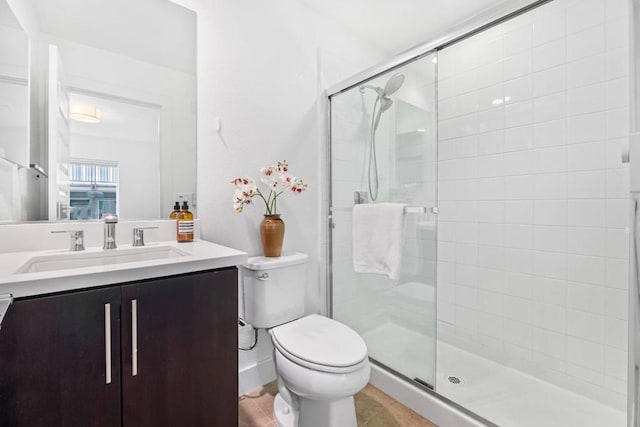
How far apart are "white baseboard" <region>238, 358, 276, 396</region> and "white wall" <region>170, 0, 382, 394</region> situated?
3cm

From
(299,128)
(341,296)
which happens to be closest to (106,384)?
(341,296)

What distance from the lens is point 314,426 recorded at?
1.22 m

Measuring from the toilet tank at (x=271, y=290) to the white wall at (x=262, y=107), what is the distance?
0.21 m

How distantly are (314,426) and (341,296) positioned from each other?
829mm

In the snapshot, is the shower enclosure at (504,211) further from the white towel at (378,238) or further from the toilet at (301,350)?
the toilet at (301,350)

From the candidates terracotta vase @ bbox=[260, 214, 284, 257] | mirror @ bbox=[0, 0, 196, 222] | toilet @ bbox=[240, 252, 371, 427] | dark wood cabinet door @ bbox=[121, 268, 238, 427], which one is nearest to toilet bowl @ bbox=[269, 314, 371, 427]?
toilet @ bbox=[240, 252, 371, 427]

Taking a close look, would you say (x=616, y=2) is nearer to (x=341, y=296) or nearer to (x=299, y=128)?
(x=299, y=128)

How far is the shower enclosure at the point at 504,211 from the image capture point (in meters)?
1.46

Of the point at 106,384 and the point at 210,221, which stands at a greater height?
the point at 210,221

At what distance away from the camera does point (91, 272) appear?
0.76 m

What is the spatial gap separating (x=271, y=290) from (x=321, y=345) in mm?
376

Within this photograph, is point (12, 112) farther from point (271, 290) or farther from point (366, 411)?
point (366, 411)

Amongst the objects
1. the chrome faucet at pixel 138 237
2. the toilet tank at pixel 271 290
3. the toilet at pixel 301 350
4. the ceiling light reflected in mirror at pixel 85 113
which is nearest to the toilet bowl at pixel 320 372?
the toilet at pixel 301 350

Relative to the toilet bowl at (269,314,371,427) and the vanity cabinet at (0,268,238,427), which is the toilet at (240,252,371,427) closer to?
the toilet bowl at (269,314,371,427)
